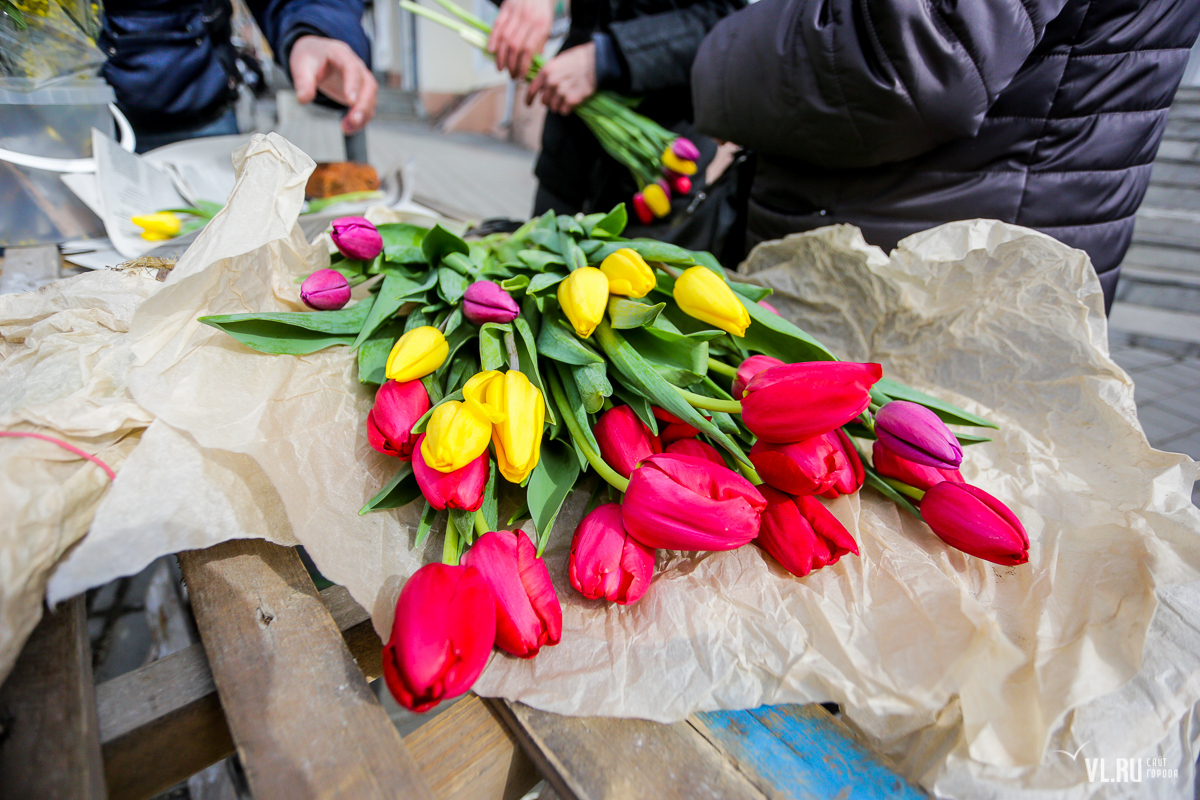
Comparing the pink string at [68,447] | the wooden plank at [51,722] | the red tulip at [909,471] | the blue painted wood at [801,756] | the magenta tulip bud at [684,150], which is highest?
the magenta tulip bud at [684,150]

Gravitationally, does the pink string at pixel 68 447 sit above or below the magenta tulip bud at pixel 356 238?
below

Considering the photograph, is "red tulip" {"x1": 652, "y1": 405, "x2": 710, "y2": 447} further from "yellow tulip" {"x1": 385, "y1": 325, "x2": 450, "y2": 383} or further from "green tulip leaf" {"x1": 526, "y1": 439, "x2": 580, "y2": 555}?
"yellow tulip" {"x1": 385, "y1": 325, "x2": 450, "y2": 383}

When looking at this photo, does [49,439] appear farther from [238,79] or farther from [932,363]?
[238,79]

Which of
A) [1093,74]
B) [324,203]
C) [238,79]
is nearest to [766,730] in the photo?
[1093,74]

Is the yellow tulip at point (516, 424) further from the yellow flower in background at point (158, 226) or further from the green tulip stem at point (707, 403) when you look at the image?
the yellow flower in background at point (158, 226)

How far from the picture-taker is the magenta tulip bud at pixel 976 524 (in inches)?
16.3

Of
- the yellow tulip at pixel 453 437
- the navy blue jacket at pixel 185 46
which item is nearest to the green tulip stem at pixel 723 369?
the yellow tulip at pixel 453 437

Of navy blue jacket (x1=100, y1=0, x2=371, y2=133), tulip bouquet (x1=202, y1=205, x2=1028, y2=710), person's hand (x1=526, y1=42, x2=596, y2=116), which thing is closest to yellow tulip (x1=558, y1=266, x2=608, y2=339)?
tulip bouquet (x1=202, y1=205, x2=1028, y2=710)

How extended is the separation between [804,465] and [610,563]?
163 millimetres

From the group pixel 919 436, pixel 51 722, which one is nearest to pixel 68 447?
pixel 51 722

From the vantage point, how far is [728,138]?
903 mm

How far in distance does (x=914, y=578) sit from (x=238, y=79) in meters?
1.95

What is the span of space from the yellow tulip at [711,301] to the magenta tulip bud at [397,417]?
0.85 ft

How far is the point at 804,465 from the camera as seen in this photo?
0.41 m
